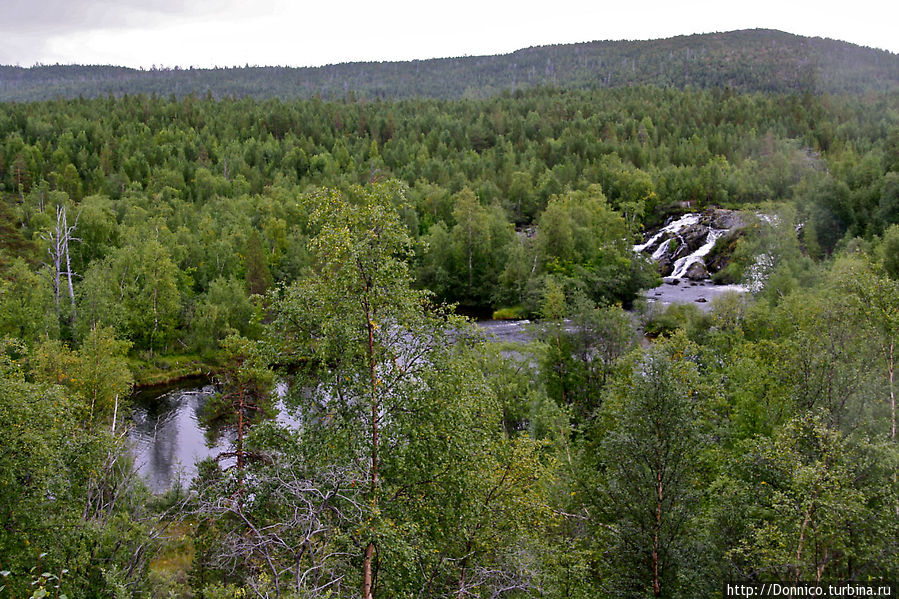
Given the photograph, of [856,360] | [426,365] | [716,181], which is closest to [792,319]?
[856,360]

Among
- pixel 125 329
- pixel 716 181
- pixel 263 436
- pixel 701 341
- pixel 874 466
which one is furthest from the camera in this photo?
pixel 716 181

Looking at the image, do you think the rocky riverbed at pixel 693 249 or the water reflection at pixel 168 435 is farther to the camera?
the rocky riverbed at pixel 693 249

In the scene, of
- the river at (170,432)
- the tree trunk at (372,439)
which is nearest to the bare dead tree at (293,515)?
the tree trunk at (372,439)

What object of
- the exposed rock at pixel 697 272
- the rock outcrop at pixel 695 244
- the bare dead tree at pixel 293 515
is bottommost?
the exposed rock at pixel 697 272

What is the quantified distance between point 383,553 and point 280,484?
96.1 inches

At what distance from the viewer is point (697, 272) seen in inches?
3275

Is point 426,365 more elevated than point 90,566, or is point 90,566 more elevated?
point 426,365

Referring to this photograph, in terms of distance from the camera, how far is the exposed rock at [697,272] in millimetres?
82475

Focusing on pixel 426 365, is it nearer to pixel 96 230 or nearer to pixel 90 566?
pixel 90 566

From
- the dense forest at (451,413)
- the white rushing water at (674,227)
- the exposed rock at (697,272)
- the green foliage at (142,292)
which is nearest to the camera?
the dense forest at (451,413)

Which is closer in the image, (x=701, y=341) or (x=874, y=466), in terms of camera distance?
A: (x=874, y=466)

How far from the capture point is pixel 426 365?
1486 centimetres

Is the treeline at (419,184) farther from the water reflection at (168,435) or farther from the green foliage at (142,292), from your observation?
the water reflection at (168,435)

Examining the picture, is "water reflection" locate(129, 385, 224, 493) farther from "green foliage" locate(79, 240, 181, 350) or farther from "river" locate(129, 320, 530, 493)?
"green foliage" locate(79, 240, 181, 350)
